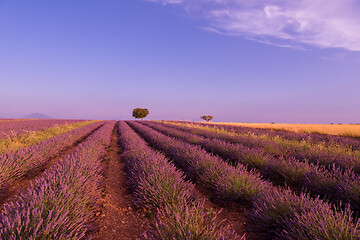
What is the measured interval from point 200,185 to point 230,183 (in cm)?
114

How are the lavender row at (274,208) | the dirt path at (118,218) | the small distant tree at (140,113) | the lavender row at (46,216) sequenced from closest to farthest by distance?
1. the lavender row at (46,216)
2. the lavender row at (274,208)
3. the dirt path at (118,218)
4. the small distant tree at (140,113)

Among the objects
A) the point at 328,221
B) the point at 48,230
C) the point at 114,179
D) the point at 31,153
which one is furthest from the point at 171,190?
the point at 31,153

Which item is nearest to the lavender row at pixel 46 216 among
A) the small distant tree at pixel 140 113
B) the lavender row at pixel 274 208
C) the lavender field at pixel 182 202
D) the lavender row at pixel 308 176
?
the lavender field at pixel 182 202

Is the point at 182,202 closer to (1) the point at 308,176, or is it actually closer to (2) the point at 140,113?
(1) the point at 308,176

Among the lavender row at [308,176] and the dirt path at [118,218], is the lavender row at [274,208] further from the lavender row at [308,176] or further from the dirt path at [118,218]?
the dirt path at [118,218]

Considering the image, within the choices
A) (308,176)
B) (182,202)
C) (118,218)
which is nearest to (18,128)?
(118,218)

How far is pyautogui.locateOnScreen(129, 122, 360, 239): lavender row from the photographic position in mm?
1875

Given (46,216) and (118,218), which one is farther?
(118,218)

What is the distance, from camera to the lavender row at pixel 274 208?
6.15 feet

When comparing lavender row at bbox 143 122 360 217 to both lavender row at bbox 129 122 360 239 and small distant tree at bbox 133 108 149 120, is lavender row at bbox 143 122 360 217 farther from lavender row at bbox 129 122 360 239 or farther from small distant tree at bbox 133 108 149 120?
small distant tree at bbox 133 108 149 120

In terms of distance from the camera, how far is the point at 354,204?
2906mm

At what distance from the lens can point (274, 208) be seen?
7.86ft

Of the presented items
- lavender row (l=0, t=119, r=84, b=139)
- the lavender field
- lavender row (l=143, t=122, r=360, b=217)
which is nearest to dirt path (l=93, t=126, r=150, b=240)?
the lavender field

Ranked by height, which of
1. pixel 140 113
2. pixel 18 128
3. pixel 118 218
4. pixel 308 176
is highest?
pixel 140 113
